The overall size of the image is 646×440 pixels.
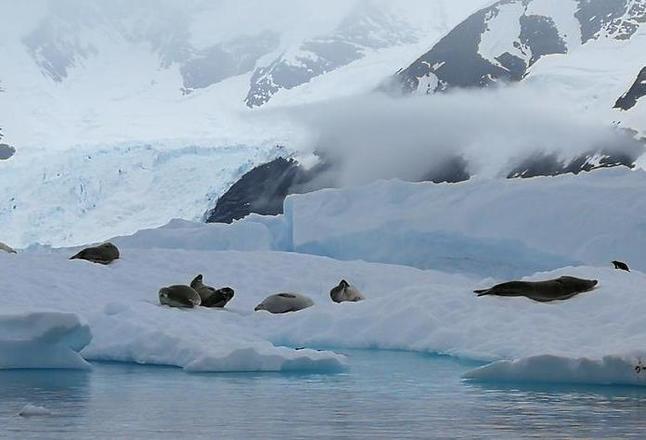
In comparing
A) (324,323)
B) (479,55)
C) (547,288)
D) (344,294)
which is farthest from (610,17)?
(324,323)

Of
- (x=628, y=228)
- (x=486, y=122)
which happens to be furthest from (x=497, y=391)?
A: (x=486, y=122)

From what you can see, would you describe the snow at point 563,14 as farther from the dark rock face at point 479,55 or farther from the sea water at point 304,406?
the sea water at point 304,406

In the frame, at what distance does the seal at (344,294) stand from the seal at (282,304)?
56.3 inches

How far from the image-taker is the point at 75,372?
29.3 ft

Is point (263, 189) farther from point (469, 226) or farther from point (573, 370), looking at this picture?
point (573, 370)

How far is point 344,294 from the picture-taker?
15.7 m

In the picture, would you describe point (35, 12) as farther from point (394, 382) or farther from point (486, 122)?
point (394, 382)

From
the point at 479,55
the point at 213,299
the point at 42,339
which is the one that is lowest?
the point at 42,339

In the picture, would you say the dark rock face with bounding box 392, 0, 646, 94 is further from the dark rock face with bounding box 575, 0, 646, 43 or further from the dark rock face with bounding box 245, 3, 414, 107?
the dark rock face with bounding box 245, 3, 414, 107

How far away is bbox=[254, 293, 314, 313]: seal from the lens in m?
14.0

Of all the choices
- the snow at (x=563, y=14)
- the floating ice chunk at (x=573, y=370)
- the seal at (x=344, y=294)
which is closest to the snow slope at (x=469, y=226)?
the seal at (x=344, y=294)

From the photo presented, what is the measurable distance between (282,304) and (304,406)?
7395 millimetres

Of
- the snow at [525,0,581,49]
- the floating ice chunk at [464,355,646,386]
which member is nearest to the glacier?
the floating ice chunk at [464,355,646,386]

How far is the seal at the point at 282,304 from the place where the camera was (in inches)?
551
